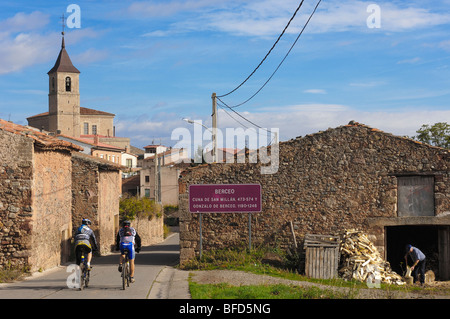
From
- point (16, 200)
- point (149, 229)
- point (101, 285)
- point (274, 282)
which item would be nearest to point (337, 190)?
point (274, 282)

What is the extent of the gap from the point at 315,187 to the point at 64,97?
87.2 metres

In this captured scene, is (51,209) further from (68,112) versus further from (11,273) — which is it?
(68,112)

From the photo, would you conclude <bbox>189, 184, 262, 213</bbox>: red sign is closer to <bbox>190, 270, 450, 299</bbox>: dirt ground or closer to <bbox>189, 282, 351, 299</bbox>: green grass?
<bbox>190, 270, 450, 299</bbox>: dirt ground

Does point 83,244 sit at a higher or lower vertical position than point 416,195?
lower

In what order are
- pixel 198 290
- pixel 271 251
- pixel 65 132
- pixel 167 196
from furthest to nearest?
pixel 65 132 < pixel 167 196 < pixel 271 251 < pixel 198 290

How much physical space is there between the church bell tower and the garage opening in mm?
80147

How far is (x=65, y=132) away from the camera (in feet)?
311

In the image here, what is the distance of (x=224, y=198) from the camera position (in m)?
17.8

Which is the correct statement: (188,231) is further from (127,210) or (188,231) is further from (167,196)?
(167,196)

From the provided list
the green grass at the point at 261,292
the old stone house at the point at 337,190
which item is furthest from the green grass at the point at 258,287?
the old stone house at the point at 337,190

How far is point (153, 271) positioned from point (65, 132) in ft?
273

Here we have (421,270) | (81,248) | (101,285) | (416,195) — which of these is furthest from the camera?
(416,195)

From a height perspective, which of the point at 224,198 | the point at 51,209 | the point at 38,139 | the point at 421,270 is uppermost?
the point at 38,139
